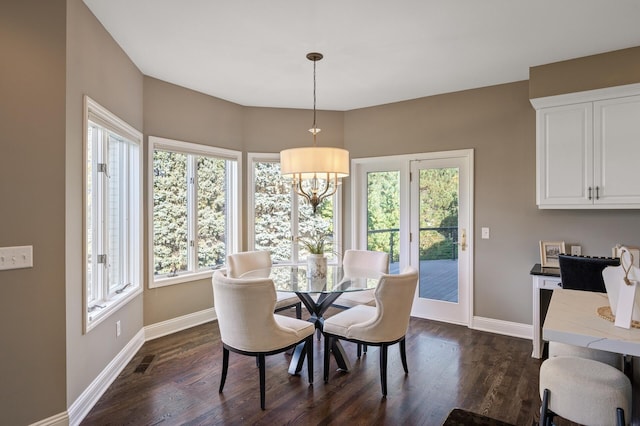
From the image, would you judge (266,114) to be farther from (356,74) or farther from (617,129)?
(617,129)

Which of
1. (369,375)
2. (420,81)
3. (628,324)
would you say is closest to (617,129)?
(420,81)

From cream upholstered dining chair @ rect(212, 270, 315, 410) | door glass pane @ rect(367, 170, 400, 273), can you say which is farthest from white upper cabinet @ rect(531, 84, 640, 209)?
cream upholstered dining chair @ rect(212, 270, 315, 410)

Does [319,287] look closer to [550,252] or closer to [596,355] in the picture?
[596,355]

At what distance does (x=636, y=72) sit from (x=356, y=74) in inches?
94.7

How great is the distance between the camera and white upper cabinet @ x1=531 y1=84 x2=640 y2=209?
3.03 metres

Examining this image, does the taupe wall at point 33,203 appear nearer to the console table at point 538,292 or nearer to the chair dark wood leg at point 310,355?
the chair dark wood leg at point 310,355

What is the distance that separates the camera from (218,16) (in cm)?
254

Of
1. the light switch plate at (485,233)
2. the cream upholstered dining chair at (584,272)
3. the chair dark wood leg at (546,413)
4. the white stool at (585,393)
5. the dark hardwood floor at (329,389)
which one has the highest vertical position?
the light switch plate at (485,233)

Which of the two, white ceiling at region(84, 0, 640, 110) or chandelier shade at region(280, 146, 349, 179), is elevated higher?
white ceiling at region(84, 0, 640, 110)

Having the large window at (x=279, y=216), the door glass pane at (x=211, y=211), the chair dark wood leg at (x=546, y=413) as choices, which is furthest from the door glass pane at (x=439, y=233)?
the chair dark wood leg at (x=546, y=413)

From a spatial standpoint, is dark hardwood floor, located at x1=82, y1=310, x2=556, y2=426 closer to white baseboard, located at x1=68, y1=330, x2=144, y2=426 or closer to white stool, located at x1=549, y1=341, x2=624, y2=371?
white baseboard, located at x1=68, y1=330, x2=144, y2=426

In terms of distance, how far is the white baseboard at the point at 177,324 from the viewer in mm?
3746

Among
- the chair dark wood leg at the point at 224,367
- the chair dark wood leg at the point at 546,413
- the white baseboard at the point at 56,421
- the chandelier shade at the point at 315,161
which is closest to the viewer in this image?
the chair dark wood leg at the point at 546,413

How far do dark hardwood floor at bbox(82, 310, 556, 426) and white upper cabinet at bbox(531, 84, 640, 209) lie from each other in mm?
1572
